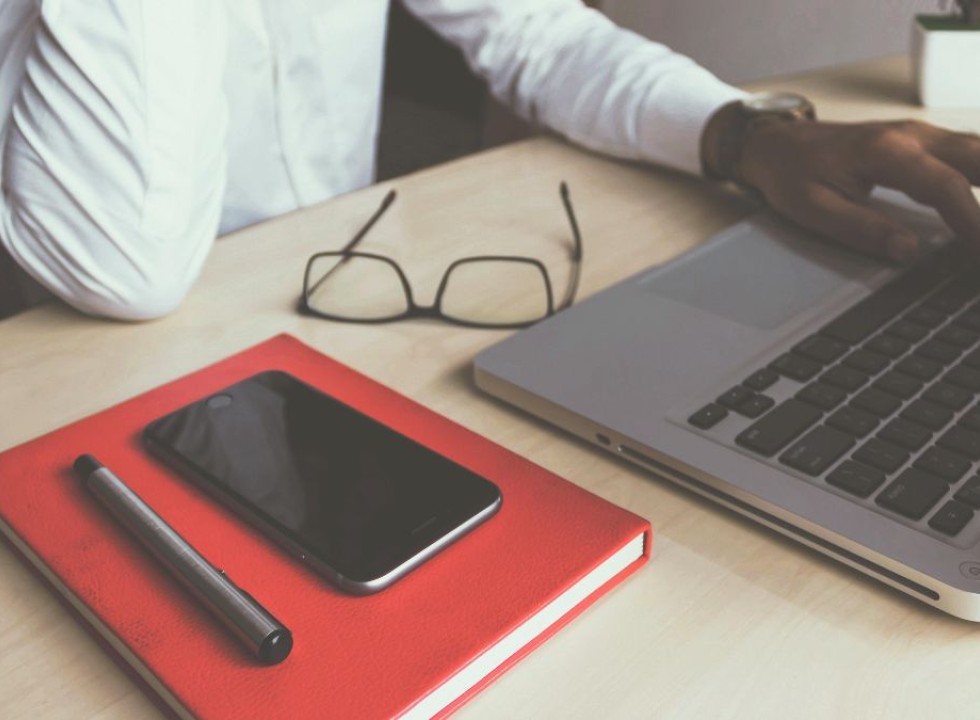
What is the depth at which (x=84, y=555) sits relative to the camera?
1.33 ft

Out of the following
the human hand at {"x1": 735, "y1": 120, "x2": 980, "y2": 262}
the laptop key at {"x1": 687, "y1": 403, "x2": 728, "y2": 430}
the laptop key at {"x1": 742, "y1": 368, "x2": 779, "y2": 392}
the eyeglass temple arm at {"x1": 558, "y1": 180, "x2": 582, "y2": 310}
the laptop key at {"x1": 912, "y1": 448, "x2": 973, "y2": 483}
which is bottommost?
the eyeglass temple arm at {"x1": 558, "y1": 180, "x2": 582, "y2": 310}

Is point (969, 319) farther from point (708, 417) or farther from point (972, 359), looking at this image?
point (708, 417)

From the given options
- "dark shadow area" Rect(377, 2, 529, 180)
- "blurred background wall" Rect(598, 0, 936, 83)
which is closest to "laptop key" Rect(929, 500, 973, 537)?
"blurred background wall" Rect(598, 0, 936, 83)

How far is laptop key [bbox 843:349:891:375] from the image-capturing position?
51 centimetres

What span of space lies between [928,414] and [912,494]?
Answer: 0.07 metres

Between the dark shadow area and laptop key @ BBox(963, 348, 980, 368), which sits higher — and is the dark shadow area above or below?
below

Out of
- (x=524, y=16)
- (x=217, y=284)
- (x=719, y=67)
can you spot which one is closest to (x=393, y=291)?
(x=217, y=284)

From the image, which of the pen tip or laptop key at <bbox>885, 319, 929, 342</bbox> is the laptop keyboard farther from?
the pen tip

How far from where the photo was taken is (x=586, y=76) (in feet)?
3.30

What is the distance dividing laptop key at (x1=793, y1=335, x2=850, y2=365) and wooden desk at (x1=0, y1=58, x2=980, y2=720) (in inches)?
4.7

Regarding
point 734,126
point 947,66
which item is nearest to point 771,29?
point 947,66

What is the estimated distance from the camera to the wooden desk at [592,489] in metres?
0.36

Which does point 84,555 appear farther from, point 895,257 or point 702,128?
point 702,128

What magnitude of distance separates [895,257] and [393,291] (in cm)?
35
